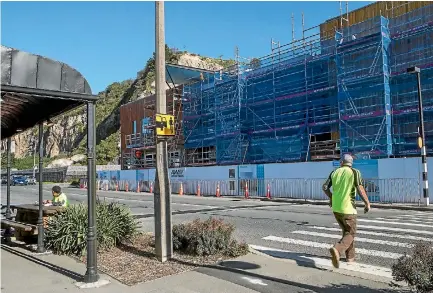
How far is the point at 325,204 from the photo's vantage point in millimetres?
20641

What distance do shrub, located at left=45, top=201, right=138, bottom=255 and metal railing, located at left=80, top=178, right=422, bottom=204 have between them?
8.19 m

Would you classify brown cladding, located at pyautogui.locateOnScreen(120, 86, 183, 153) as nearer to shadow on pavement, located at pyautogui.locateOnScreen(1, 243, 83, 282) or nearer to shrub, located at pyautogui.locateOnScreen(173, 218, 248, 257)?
shadow on pavement, located at pyautogui.locateOnScreen(1, 243, 83, 282)

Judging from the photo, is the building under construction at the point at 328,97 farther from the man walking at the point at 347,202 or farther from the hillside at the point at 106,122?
the hillside at the point at 106,122

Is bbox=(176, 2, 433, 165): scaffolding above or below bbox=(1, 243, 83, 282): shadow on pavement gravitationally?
above

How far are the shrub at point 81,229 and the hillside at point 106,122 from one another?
4173 centimetres

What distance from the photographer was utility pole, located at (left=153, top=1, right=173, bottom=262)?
7.24 metres

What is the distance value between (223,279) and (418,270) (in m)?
2.64

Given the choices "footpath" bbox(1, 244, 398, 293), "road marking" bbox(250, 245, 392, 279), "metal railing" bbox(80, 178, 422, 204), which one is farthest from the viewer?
"metal railing" bbox(80, 178, 422, 204)

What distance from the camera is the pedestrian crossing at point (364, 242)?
7332 mm

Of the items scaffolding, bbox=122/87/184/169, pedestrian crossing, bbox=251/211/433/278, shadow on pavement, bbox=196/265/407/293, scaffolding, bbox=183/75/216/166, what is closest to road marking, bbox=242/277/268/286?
shadow on pavement, bbox=196/265/407/293

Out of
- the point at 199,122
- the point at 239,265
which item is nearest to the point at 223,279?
the point at 239,265

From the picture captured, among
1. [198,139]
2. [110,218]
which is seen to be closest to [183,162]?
[198,139]

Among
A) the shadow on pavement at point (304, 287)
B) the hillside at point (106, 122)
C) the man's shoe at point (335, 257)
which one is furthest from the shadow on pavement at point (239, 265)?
the hillside at point (106, 122)

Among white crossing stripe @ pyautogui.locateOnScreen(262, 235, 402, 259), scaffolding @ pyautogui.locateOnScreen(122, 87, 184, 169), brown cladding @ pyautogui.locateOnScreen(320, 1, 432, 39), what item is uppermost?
brown cladding @ pyautogui.locateOnScreen(320, 1, 432, 39)
